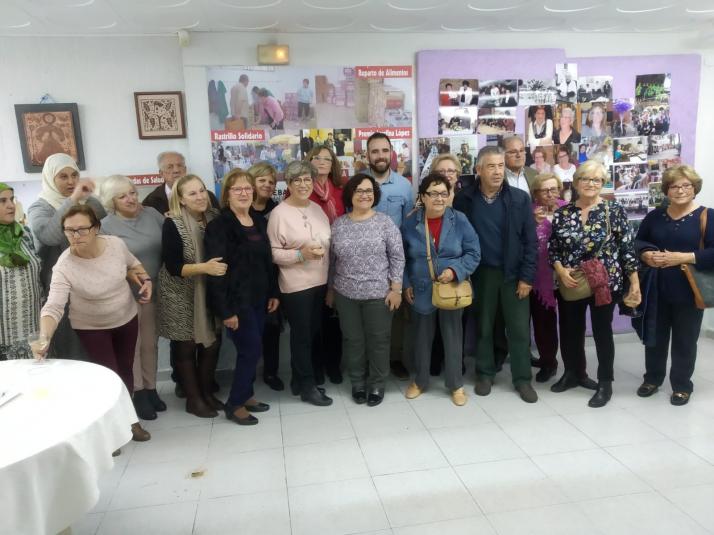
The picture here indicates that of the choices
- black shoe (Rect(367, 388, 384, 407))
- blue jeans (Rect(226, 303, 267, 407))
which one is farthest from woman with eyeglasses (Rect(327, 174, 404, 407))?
blue jeans (Rect(226, 303, 267, 407))

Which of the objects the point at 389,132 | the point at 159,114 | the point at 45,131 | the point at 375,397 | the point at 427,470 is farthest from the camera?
the point at 389,132

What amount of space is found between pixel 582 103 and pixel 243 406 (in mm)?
3549

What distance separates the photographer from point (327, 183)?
357 centimetres

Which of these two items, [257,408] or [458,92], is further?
[458,92]

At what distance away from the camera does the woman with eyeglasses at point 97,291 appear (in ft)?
8.12

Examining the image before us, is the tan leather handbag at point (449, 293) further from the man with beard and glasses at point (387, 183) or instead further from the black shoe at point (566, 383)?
the black shoe at point (566, 383)

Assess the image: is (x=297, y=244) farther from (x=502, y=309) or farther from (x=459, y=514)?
(x=459, y=514)

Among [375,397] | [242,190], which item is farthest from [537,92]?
[375,397]

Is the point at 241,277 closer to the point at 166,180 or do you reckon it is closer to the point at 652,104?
the point at 166,180

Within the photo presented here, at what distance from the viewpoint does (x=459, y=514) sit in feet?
7.42

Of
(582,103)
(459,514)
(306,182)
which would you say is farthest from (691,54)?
(459,514)

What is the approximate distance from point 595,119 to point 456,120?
1.23 m

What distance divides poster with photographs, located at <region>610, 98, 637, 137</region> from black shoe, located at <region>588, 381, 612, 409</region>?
86.6 inches

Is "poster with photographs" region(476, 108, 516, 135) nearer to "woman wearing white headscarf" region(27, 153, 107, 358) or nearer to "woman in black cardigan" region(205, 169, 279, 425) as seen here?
"woman in black cardigan" region(205, 169, 279, 425)
